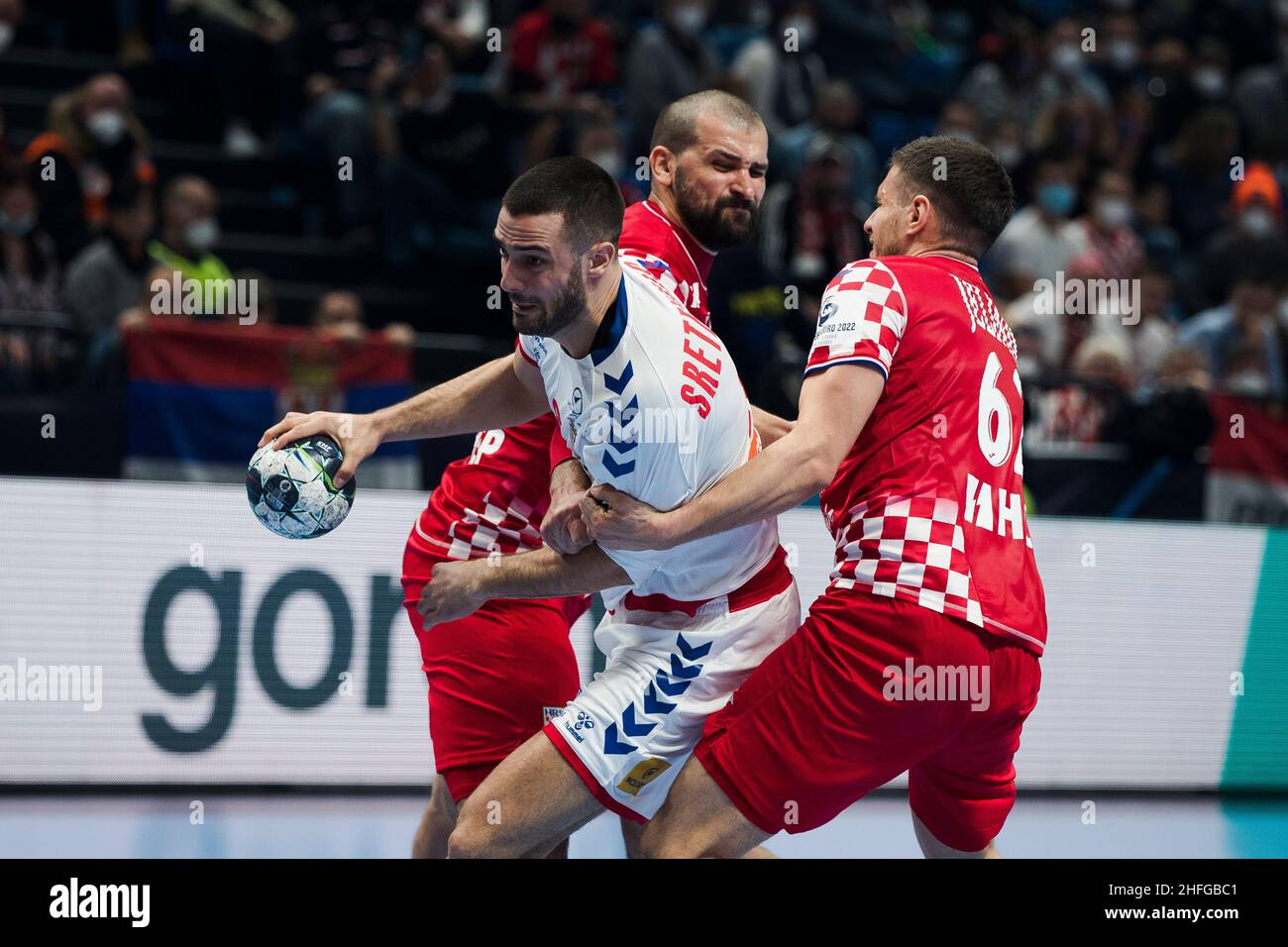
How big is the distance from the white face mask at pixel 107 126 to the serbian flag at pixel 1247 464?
6983mm

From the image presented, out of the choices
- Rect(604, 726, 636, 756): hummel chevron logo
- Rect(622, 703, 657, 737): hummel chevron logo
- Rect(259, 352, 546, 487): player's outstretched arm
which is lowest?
Rect(604, 726, 636, 756): hummel chevron logo

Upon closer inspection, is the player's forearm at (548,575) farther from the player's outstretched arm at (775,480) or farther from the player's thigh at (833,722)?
the player's thigh at (833,722)

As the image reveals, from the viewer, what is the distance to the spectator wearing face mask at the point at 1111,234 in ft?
37.8

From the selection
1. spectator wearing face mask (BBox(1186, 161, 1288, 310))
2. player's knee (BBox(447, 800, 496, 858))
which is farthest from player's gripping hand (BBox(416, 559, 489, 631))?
spectator wearing face mask (BBox(1186, 161, 1288, 310))

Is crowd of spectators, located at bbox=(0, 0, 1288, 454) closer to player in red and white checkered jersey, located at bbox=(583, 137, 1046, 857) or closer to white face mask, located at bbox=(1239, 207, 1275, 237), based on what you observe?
white face mask, located at bbox=(1239, 207, 1275, 237)

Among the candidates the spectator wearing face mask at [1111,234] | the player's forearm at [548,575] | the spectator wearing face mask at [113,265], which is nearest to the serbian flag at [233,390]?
the spectator wearing face mask at [113,265]

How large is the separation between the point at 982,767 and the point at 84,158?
7.96 metres

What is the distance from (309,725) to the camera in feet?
23.3

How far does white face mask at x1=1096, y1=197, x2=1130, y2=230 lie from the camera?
38.8 ft

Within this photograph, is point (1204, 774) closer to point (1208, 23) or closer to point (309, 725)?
point (309, 725)

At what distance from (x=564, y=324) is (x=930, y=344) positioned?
89 cm

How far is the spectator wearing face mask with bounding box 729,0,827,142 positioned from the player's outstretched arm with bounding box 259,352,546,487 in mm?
7627
